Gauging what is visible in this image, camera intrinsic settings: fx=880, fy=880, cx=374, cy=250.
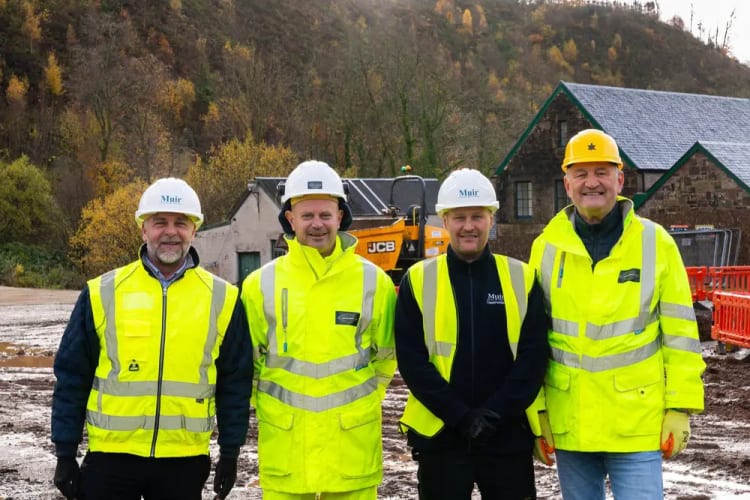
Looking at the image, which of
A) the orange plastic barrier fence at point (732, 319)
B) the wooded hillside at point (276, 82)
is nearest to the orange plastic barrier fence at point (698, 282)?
the orange plastic barrier fence at point (732, 319)

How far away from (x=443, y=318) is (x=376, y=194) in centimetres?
2684

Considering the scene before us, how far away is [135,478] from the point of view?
14.0 ft

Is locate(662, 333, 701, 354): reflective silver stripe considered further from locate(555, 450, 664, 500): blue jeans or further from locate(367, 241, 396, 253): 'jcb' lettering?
locate(367, 241, 396, 253): 'jcb' lettering

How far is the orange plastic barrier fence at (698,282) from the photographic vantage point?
16.2m

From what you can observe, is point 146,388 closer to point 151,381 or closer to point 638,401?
point 151,381

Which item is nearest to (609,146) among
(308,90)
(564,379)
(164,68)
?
(564,379)

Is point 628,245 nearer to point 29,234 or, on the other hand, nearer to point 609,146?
point 609,146

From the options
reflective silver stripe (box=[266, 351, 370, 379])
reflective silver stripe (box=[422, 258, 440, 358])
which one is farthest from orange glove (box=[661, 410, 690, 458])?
reflective silver stripe (box=[266, 351, 370, 379])

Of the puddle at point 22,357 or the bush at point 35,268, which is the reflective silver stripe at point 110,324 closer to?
the puddle at point 22,357

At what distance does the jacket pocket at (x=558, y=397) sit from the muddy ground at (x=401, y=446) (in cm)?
258

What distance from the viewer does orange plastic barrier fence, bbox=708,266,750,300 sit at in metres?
16.6

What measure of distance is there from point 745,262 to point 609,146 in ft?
67.6

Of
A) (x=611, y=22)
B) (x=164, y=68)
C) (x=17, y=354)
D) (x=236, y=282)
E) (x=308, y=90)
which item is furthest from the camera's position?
(x=611, y=22)

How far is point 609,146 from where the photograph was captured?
4.52 metres
